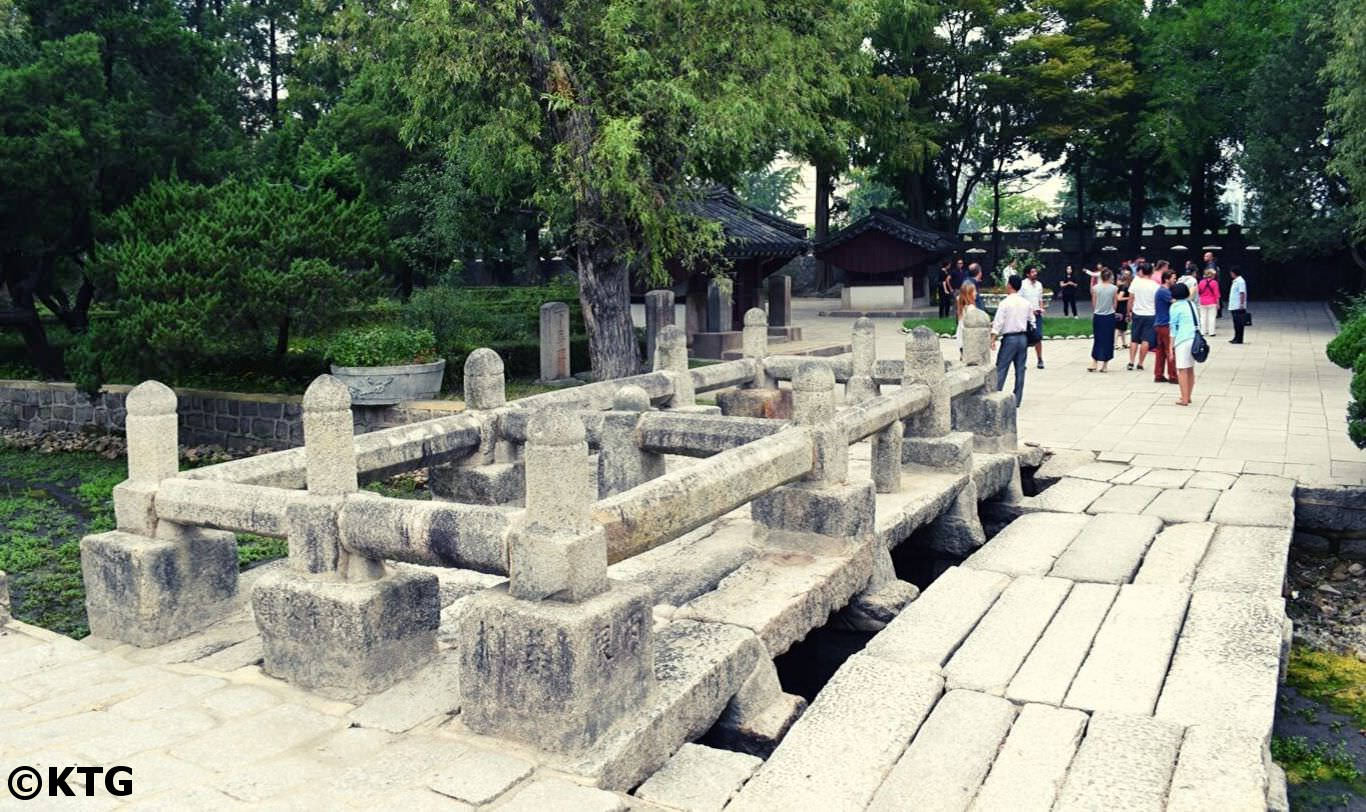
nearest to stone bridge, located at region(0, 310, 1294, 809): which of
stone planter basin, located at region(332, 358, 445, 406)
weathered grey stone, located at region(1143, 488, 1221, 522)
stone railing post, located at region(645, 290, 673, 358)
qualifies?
weathered grey stone, located at region(1143, 488, 1221, 522)

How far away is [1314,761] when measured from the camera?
252 inches

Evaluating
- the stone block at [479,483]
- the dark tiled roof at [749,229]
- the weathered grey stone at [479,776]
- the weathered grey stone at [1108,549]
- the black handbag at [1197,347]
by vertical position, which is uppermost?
the dark tiled roof at [749,229]

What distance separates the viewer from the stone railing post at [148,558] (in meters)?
6.00

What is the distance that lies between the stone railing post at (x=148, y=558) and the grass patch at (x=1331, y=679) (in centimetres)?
676

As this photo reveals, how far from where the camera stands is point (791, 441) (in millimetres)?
6828

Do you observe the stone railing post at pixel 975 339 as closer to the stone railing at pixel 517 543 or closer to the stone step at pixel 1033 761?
the stone railing at pixel 517 543

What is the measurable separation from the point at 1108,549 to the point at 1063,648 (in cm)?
227

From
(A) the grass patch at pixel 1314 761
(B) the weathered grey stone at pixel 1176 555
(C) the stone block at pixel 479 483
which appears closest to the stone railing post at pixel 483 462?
(C) the stone block at pixel 479 483

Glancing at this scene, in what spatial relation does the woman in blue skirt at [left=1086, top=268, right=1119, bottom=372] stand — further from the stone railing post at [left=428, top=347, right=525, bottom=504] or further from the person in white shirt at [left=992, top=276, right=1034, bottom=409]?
the stone railing post at [left=428, top=347, right=525, bottom=504]

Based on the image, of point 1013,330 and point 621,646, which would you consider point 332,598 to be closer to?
point 621,646

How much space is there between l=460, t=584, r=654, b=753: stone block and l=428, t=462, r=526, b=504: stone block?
3.38 meters

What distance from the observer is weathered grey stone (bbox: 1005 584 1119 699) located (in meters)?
5.49

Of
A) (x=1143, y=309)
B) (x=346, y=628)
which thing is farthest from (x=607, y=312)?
(x=346, y=628)

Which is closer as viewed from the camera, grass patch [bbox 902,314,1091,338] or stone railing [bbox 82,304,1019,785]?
stone railing [bbox 82,304,1019,785]
